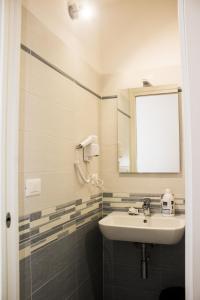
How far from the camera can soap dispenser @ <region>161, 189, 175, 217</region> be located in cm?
205

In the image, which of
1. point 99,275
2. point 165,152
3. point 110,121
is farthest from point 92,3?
point 99,275

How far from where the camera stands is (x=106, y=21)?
7.94ft

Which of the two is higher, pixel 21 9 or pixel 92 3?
pixel 92 3

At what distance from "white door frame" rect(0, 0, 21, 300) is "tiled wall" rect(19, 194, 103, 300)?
3.4 inches

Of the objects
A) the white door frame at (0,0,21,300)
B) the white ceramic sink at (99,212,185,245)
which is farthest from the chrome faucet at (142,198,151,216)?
the white door frame at (0,0,21,300)

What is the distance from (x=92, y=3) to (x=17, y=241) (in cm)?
194

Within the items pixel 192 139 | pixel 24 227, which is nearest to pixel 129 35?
pixel 192 139

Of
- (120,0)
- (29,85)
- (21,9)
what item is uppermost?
(120,0)

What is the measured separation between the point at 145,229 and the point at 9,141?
106cm

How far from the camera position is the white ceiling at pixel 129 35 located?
2.19 metres

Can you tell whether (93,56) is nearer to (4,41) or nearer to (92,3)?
(92,3)

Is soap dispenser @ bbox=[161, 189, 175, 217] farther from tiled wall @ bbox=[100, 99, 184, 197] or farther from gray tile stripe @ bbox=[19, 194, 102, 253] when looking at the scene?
gray tile stripe @ bbox=[19, 194, 102, 253]

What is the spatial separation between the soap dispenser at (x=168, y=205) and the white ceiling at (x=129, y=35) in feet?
3.52

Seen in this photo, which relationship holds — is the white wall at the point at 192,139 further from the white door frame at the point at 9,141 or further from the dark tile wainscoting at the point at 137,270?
the dark tile wainscoting at the point at 137,270
